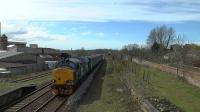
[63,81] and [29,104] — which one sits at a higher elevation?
[63,81]

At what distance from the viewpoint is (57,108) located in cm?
2261

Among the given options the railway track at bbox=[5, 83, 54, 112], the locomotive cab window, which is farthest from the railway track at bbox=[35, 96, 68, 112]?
the locomotive cab window

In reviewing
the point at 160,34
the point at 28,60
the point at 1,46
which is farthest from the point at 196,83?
the point at 160,34

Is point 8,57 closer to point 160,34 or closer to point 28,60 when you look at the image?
point 28,60

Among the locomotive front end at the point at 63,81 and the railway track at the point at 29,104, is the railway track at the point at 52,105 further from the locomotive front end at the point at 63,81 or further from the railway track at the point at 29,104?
the locomotive front end at the point at 63,81

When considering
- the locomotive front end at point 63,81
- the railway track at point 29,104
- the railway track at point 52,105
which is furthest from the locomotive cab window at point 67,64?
the railway track at point 52,105

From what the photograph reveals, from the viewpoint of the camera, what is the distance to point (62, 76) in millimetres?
28953

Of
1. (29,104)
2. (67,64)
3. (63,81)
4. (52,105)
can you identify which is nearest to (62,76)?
(63,81)

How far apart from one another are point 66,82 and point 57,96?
1253mm

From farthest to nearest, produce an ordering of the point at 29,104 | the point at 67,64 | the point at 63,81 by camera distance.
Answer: the point at 67,64 < the point at 63,81 < the point at 29,104

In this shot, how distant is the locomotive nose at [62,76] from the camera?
2881 centimetres

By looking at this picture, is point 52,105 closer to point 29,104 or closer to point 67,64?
point 29,104

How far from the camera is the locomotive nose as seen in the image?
28814 millimetres

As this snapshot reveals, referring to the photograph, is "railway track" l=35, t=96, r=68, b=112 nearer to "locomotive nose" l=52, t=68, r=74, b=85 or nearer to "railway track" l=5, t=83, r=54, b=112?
"railway track" l=5, t=83, r=54, b=112
